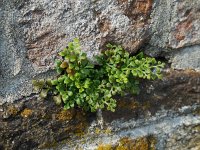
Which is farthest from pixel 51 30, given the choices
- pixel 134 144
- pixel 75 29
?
pixel 134 144

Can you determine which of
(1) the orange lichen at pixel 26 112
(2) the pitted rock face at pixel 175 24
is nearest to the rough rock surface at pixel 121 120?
(1) the orange lichen at pixel 26 112

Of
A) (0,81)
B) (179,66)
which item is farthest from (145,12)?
(0,81)

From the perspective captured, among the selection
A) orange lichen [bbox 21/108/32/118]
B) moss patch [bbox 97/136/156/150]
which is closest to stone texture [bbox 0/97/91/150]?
orange lichen [bbox 21/108/32/118]

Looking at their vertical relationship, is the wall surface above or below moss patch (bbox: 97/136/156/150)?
above

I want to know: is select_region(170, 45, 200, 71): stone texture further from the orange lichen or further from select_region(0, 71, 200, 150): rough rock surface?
the orange lichen

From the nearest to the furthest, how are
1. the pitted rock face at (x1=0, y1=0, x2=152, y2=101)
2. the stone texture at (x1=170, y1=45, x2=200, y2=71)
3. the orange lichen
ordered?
1. the pitted rock face at (x1=0, y1=0, x2=152, y2=101)
2. the orange lichen
3. the stone texture at (x1=170, y1=45, x2=200, y2=71)

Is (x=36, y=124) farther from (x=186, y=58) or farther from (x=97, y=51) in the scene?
(x=186, y=58)
